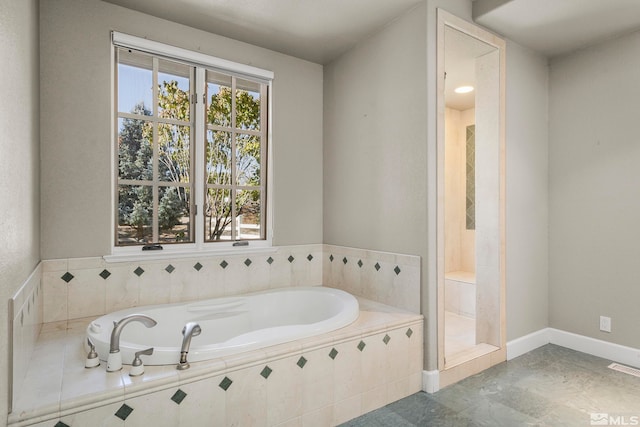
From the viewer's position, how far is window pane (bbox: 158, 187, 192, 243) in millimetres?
2588

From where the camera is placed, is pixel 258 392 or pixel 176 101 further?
pixel 176 101

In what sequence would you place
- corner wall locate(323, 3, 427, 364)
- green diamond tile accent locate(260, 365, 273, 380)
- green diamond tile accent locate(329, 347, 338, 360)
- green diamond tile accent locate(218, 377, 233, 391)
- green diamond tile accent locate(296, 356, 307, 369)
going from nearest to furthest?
green diamond tile accent locate(218, 377, 233, 391) < green diamond tile accent locate(260, 365, 273, 380) < green diamond tile accent locate(296, 356, 307, 369) < green diamond tile accent locate(329, 347, 338, 360) < corner wall locate(323, 3, 427, 364)

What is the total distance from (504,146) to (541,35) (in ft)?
3.03

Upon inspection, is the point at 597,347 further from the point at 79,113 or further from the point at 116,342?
the point at 79,113

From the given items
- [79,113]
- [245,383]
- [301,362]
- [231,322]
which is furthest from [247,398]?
[79,113]

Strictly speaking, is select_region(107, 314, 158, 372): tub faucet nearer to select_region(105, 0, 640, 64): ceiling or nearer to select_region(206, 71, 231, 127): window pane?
select_region(206, 71, 231, 127): window pane

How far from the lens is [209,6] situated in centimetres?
236

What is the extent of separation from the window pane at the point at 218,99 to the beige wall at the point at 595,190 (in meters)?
2.87

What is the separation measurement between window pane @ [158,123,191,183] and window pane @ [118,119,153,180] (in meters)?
0.08

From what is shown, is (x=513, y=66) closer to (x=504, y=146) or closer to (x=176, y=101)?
(x=504, y=146)

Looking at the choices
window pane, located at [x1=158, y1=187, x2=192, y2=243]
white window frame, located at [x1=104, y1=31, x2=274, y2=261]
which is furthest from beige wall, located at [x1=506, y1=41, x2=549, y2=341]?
window pane, located at [x1=158, y1=187, x2=192, y2=243]

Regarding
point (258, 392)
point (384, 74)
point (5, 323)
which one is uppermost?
point (384, 74)

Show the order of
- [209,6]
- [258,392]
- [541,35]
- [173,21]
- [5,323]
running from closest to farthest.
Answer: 1. [5,323]
2. [258,392]
3. [209,6]
4. [173,21]
5. [541,35]

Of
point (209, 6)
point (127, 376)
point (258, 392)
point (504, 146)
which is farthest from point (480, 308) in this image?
point (209, 6)
